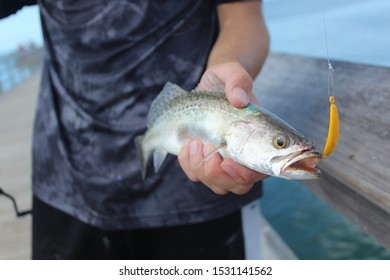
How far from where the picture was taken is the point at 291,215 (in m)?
2.71

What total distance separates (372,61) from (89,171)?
91 centimetres

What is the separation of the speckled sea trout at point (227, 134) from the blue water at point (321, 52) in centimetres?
32

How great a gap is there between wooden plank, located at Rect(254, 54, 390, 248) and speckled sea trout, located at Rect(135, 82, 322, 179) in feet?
0.41

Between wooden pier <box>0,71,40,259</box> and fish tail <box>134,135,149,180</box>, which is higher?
fish tail <box>134,135,149,180</box>

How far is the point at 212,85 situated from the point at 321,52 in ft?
1.74

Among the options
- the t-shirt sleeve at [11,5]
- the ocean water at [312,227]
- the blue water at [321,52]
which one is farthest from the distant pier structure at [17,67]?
the t-shirt sleeve at [11,5]

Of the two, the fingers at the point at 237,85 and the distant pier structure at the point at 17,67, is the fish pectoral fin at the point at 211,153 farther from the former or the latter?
the distant pier structure at the point at 17,67

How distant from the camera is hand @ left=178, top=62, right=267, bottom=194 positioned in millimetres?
1024

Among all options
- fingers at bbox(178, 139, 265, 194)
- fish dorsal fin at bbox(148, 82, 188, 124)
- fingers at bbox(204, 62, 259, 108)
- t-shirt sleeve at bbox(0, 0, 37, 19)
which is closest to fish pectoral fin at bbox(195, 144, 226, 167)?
fingers at bbox(178, 139, 265, 194)

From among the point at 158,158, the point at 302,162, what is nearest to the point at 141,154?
the point at 158,158

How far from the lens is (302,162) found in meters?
0.91

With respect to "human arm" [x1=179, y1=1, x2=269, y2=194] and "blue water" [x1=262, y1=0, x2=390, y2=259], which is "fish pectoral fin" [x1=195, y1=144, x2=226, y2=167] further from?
"blue water" [x1=262, y1=0, x2=390, y2=259]

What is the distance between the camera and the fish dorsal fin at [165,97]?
1.22m

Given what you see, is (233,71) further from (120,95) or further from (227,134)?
(120,95)
